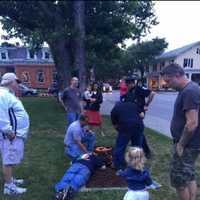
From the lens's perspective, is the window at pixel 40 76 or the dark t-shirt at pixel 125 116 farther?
the window at pixel 40 76

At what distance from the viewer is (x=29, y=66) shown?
52.7 metres

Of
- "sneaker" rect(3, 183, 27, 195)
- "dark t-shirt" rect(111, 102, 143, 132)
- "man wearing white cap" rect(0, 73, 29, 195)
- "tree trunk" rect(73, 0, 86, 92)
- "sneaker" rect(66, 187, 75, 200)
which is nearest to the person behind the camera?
"man wearing white cap" rect(0, 73, 29, 195)

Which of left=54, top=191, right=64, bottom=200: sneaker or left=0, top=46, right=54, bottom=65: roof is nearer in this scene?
left=54, top=191, right=64, bottom=200: sneaker

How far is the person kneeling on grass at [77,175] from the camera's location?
513 centimetres

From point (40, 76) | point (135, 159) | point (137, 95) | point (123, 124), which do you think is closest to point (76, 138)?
point (123, 124)

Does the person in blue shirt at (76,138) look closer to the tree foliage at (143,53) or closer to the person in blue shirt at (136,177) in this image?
the person in blue shirt at (136,177)

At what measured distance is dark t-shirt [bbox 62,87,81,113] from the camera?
8.75m

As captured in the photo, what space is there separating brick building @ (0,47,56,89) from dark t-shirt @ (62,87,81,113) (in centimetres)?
4408

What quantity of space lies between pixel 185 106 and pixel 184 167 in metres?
0.79

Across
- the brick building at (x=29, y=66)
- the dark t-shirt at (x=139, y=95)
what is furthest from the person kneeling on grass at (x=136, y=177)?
the brick building at (x=29, y=66)

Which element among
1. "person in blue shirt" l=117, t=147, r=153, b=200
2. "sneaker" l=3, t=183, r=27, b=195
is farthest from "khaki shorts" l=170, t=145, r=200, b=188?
"sneaker" l=3, t=183, r=27, b=195

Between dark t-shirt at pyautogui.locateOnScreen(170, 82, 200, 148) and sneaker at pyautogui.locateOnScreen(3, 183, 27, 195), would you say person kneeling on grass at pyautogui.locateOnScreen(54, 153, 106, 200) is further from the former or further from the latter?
dark t-shirt at pyautogui.locateOnScreen(170, 82, 200, 148)

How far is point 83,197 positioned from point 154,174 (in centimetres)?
180

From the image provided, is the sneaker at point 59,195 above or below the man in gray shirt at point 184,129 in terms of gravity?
below
